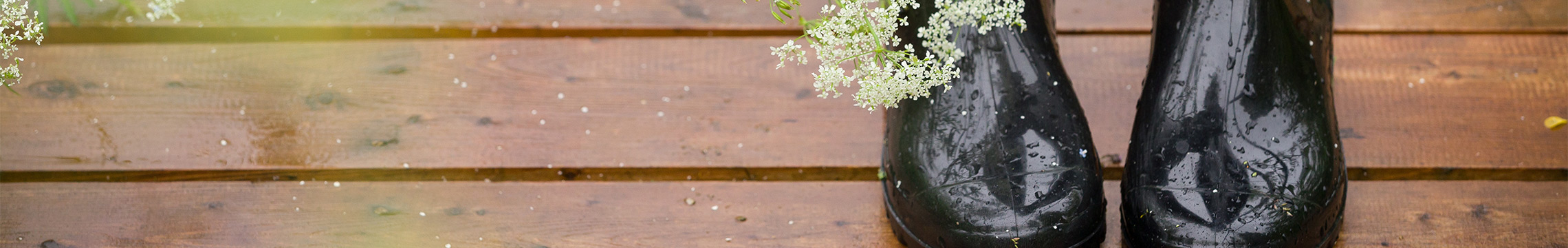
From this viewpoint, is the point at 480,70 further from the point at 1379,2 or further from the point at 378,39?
the point at 1379,2

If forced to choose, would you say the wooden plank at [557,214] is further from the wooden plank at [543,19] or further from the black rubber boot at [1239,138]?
the wooden plank at [543,19]

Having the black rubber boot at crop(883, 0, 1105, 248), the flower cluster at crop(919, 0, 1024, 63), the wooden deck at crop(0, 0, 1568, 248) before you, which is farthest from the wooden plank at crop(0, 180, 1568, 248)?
the flower cluster at crop(919, 0, 1024, 63)

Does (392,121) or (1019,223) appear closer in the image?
(1019,223)

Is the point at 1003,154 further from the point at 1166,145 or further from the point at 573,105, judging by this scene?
the point at 573,105

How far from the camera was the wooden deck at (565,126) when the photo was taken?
0.99 metres

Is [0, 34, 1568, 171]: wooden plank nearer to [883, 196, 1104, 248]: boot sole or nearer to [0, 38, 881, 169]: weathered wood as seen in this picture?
[0, 38, 881, 169]: weathered wood

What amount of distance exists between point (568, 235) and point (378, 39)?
1.34 ft

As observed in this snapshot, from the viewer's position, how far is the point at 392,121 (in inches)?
43.0

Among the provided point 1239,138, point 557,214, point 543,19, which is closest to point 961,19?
point 1239,138

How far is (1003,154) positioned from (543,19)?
25.1 inches

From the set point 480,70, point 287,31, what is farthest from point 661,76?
point 287,31

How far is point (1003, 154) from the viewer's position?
83 centimetres

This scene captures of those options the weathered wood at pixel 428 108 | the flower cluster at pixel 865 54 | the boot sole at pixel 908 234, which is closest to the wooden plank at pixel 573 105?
the weathered wood at pixel 428 108

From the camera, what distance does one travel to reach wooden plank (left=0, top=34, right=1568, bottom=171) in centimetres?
105
